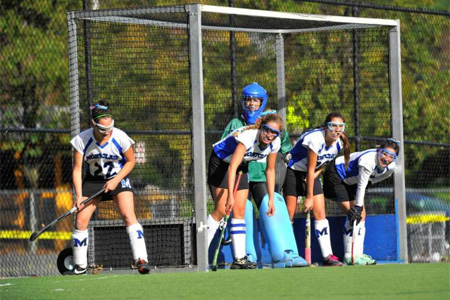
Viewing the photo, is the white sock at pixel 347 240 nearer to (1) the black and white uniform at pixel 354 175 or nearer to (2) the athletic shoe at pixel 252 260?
(1) the black and white uniform at pixel 354 175

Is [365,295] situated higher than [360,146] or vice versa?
[360,146]

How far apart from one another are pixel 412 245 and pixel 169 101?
605 cm

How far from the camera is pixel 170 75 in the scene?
11977 mm

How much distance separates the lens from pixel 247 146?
9.95 m

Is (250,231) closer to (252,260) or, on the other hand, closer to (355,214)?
(252,260)

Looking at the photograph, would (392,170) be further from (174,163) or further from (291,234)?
(174,163)

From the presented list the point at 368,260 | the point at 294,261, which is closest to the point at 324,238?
the point at 368,260

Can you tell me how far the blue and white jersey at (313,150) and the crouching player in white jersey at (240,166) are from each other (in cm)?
58

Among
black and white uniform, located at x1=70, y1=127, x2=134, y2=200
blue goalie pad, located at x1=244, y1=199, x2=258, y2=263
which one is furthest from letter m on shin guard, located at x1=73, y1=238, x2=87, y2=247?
blue goalie pad, located at x1=244, y1=199, x2=258, y2=263

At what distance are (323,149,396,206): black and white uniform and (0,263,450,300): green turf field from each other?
2004 millimetres

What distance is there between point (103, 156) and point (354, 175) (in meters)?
2.70

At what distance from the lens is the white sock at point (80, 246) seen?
9.99 meters

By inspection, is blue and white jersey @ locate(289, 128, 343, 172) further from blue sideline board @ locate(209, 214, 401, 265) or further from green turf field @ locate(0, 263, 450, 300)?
green turf field @ locate(0, 263, 450, 300)

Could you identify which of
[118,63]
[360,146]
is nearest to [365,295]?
[118,63]
